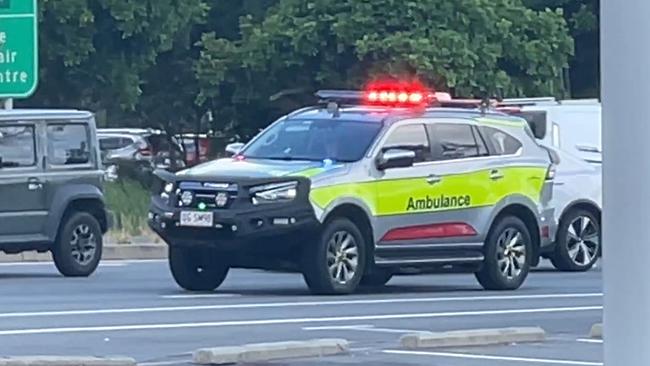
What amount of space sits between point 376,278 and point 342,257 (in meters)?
1.69

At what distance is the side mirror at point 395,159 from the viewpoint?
15.5 metres

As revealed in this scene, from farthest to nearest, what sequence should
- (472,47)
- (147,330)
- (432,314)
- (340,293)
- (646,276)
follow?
1. (472,47)
2. (340,293)
3. (432,314)
4. (147,330)
5. (646,276)

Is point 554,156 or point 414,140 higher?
point 414,140

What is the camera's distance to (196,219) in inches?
590

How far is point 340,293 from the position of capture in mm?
15250

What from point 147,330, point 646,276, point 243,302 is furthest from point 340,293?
point 646,276

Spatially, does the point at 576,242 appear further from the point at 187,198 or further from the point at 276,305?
the point at 276,305

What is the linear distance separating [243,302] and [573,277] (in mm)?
5518

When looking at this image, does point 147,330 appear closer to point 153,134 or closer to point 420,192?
point 420,192

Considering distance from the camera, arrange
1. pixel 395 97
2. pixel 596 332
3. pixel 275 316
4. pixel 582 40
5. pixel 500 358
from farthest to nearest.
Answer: pixel 582 40 → pixel 395 97 → pixel 275 316 → pixel 596 332 → pixel 500 358

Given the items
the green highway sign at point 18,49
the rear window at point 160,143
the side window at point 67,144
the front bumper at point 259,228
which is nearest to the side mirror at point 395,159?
the front bumper at point 259,228

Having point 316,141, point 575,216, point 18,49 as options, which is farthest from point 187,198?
point 18,49

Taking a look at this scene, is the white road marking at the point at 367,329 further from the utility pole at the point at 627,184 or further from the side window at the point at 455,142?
the utility pole at the point at 627,184

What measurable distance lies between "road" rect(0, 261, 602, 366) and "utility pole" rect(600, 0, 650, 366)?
747cm
